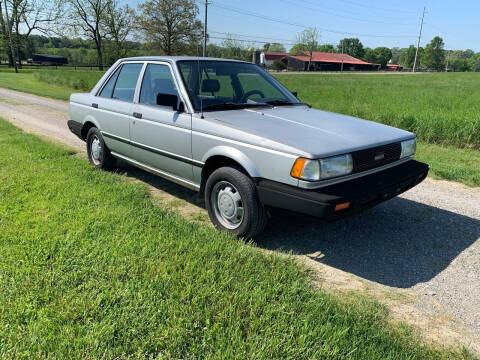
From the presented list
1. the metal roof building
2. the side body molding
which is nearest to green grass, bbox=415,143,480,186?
the side body molding

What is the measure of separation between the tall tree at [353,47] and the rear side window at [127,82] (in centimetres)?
13753

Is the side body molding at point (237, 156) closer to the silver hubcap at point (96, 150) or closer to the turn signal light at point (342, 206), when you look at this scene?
the turn signal light at point (342, 206)

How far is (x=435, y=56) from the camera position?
11862cm

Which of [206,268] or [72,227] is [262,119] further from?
[72,227]

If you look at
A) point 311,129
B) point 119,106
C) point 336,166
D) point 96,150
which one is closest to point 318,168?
point 336,166

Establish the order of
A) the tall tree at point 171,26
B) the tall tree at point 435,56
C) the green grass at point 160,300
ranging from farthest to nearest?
the tall tree at point 435,56
the tall tree at point 171,26
the green grass at point 160,300

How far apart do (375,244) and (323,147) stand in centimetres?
127

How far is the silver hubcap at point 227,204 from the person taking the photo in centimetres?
344

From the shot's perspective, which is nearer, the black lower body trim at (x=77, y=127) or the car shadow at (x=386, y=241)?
the car shadow at (x=386, y=241)

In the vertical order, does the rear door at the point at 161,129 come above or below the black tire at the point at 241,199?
above

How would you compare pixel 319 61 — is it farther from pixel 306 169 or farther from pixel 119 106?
pixel 306 169

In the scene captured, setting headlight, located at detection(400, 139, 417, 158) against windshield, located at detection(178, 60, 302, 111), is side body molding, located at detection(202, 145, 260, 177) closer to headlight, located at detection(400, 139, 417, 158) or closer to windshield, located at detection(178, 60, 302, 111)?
windshield, located at detection(178, 60, 302, 111)

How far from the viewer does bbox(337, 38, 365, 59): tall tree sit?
429 feet

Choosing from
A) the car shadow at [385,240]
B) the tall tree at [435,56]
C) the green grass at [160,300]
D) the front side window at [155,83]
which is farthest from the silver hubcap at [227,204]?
the tall tree at [435,56]
